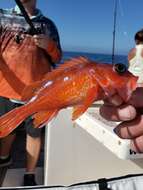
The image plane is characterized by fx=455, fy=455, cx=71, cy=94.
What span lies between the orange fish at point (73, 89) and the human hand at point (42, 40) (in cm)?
176

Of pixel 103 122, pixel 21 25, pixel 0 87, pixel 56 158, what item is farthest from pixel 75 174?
pixel 21 25

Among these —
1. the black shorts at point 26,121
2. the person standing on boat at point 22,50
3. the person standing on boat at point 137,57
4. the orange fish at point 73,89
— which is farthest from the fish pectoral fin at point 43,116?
the black shorts at point 26,121

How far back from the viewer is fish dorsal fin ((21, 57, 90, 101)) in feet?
3.38

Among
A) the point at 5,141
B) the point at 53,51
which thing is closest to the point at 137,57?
the point at 53,51

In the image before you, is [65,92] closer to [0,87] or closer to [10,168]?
[0,87]

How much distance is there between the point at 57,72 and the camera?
1037 millimetres

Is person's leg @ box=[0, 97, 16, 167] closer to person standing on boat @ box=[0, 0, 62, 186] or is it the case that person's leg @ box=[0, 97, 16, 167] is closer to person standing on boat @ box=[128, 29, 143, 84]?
person standing on boat @ box=[0, 0, 62, 186]

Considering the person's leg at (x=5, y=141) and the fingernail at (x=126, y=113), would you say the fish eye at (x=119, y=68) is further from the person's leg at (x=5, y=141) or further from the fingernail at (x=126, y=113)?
the person's leg at (x=5, y=141)

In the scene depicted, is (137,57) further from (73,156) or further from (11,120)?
(11,120)

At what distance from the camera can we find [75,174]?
2.74 meters

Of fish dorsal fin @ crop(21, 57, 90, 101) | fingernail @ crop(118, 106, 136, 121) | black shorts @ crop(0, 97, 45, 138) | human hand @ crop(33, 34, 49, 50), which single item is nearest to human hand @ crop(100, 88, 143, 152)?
fingernail @ crop(118, 106, 136, 121)

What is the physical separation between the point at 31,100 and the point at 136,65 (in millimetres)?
2040

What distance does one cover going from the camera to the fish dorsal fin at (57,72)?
3.38 feet

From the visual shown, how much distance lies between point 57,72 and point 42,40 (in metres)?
1.80
